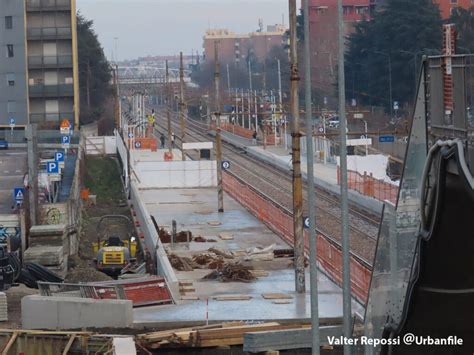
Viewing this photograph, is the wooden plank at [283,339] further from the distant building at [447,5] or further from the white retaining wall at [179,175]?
the distant building at [447,5]

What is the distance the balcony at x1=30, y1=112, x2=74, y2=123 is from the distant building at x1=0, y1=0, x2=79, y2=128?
0.17m

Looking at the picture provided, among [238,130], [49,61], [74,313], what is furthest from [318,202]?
[238,130]

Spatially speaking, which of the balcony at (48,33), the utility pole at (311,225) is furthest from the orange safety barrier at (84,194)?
the utility pole at (311,225)

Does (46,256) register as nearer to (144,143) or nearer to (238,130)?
(144,143)

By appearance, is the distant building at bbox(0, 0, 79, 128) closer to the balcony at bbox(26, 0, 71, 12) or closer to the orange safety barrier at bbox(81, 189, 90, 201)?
the balcony at bbox(26, 0, 71, 12)

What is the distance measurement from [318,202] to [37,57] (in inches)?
1065

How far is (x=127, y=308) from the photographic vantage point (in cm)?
1689

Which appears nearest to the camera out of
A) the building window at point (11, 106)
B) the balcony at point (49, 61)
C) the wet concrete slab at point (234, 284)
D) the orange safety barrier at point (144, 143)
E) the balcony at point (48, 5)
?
the wet concrete slab at point (234, 284)

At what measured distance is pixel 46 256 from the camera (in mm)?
23484

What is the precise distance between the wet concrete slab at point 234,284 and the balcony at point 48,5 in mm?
26161

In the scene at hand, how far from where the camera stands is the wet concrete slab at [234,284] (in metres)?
17.5

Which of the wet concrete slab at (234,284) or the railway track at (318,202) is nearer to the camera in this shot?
the wet concrete slab at (234,284)

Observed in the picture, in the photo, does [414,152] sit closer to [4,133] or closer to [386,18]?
[386,18]

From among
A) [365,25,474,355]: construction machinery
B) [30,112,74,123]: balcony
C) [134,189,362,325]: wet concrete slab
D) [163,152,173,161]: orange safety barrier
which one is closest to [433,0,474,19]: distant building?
[163,152,173,161]: orange safety barrier
